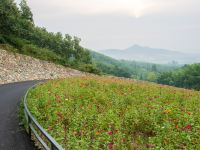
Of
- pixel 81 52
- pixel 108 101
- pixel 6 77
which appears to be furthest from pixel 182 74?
pixel 108 101

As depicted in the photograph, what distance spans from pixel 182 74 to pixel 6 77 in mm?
134036

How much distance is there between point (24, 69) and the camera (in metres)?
47.0

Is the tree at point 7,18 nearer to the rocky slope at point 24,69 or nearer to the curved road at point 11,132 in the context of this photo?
the rocky slope at point 24,69

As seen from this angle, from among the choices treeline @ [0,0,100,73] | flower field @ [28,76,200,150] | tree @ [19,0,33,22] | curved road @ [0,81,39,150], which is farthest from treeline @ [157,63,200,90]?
flower field @ [28,76,200,150]

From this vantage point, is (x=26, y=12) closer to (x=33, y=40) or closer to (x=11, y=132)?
(x=33, y=40)

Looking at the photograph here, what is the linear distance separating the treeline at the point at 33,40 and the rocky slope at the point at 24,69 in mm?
4296

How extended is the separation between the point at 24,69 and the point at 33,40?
47433mm

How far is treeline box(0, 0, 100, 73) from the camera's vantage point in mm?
59438

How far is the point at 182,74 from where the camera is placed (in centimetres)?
16188

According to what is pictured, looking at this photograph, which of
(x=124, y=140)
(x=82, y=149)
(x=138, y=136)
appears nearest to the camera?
(x=82, y=149)

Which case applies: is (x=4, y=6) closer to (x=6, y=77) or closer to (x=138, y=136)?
(x=6, y=77)

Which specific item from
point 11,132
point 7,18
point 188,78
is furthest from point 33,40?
point 188,78

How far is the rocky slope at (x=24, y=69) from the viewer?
41.4 meters

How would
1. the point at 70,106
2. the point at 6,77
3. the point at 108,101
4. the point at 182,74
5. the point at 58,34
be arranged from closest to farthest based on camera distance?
the point at 70,106
the point at 108,101
the point at 6,77
the point at 58,34
the point at 182,74
